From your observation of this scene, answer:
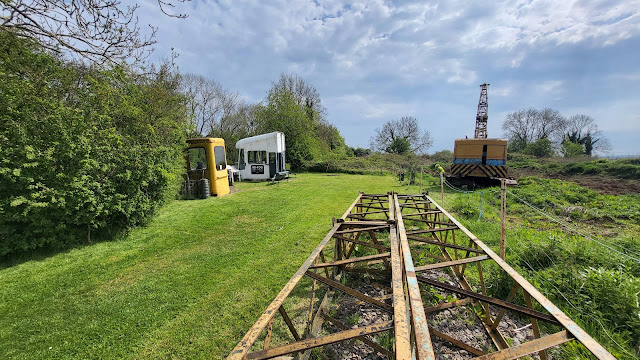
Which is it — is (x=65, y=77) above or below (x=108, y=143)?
above

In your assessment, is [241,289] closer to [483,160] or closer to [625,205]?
[625,205]

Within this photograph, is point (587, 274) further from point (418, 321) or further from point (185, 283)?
point (185, 283)

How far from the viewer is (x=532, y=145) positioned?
32844 millimetres

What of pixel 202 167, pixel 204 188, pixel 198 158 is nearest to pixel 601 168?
pixel 204 188

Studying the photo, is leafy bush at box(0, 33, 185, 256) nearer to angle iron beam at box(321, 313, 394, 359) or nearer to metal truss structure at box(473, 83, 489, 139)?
angle iron beam at box(321, 313, 394, 359)

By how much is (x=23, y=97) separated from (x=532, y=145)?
4343 centimetres

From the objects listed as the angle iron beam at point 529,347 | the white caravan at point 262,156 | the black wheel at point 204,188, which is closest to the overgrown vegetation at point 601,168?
the white caravan at point 262,156

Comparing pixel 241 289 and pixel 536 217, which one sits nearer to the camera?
pixel 241 289

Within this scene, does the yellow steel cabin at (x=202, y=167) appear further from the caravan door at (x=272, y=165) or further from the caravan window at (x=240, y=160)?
the caravan window at (x=240, y=160)

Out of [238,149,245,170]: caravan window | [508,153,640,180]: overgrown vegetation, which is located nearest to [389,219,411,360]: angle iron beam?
[238,149,245,170]: caravan window

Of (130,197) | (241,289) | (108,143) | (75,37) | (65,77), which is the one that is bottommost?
(241,289)

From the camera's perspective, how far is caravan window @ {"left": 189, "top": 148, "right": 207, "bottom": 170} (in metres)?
10.8

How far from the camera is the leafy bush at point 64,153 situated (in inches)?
167

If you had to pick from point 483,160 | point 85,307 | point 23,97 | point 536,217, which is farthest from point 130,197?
point 483,160
